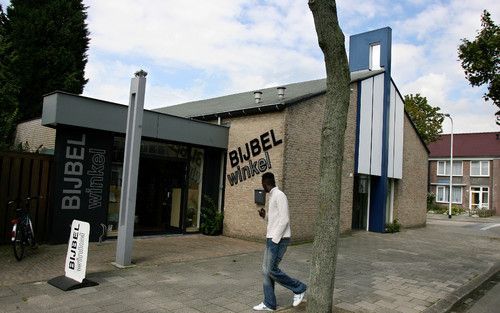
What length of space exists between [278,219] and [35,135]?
38.4ft

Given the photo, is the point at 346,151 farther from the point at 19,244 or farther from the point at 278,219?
the point at 19,244

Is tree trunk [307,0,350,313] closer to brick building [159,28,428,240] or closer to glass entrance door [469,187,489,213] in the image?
brick building [159,28,428,240]

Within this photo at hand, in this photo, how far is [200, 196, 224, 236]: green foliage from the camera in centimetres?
1313

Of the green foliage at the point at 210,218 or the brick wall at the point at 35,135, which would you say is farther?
the green foliage at the point at 210,218

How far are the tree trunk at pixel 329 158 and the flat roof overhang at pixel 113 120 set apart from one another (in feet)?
22.0

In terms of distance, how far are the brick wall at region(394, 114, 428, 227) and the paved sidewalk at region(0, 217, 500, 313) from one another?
6.52 meters

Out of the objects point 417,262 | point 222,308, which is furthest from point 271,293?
point 417,262

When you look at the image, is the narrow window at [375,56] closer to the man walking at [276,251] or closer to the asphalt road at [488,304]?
the asphalt road at [488,304]

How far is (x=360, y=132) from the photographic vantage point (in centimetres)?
1591

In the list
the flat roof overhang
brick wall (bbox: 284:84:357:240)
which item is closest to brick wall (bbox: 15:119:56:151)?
the flat roof overhang

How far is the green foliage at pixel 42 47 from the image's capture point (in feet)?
67.7

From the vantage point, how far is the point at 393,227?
684 inches

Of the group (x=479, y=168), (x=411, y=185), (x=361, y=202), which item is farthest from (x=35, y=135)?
(x=479, y=168)

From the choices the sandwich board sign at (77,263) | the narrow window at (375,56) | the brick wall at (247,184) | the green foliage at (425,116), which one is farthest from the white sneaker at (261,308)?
the green foliage at (425,116)
